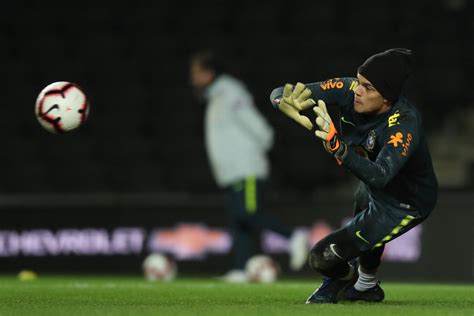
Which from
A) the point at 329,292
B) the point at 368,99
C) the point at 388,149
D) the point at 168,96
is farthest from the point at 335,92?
the point at 168,96

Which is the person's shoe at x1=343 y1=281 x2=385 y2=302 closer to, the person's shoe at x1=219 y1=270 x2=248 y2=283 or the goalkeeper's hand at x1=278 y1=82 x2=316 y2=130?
the goalkeeper's hand at x1=278 y1=82 x2=316 y2=130

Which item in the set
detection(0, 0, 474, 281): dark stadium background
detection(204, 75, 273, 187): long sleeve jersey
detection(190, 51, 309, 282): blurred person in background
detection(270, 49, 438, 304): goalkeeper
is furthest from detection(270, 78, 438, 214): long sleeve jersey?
detection(0, 0, 474, 281): dark stadium background

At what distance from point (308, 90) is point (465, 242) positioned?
455cm

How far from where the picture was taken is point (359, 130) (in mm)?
5699

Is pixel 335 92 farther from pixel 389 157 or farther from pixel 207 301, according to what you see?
pixel 207 301

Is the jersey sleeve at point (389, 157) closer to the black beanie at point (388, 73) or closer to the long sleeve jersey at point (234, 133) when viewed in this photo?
the black beanie at point (388, 73)

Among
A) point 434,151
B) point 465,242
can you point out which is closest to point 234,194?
point 465,242

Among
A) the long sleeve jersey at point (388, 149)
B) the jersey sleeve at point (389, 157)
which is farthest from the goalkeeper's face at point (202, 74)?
the jersey sleeve at point (389, 157)

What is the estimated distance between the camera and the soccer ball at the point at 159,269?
31.1 feet

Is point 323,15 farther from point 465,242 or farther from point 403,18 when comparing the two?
point 465,242

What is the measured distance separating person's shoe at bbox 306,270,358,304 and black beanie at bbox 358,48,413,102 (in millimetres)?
1028

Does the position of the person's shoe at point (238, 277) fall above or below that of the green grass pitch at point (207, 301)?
below

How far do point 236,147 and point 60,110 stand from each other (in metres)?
3.48

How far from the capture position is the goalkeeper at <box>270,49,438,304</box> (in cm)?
543
